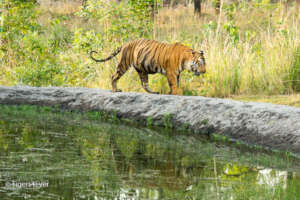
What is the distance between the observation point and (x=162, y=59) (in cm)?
882

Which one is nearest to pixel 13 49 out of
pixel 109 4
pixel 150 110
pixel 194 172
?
pixel 109 4

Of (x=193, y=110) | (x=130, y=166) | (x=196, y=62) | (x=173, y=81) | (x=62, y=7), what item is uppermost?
(x=62, y=7)

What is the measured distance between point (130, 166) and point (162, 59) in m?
3.87

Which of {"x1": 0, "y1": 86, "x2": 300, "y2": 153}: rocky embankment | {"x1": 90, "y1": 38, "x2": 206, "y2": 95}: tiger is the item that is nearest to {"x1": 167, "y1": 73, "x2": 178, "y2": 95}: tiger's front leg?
{"x1": 90, "y1": 38, "x2": 206, "y2": 95}: tiger

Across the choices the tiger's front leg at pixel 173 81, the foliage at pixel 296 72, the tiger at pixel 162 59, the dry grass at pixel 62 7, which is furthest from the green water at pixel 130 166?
the dry grass at pixel 62 7

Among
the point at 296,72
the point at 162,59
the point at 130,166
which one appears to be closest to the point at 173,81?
the point at 162,59

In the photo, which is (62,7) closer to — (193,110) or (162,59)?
(162,59)

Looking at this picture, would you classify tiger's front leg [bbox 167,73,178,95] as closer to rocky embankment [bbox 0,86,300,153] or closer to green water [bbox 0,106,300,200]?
rocky embankment [bbox 0,86,300,153]

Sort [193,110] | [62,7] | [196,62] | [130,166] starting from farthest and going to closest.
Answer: [62,7], [196,62], [193,110], [130,166]

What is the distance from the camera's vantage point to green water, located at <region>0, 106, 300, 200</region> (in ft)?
13.9

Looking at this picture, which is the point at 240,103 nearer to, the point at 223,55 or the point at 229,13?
the point at 223,55

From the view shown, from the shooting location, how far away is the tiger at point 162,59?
8.62 m

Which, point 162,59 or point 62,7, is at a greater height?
point 62,7

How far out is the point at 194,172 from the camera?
504cm
